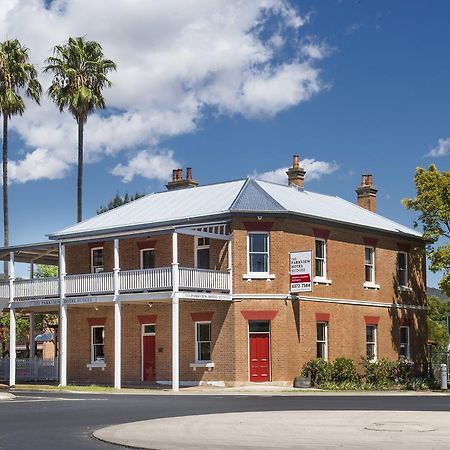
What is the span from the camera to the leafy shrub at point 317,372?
39.3m

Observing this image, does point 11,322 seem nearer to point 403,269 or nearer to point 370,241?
point 370,241

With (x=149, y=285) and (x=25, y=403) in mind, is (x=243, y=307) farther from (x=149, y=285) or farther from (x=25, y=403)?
(x=25, y=403)

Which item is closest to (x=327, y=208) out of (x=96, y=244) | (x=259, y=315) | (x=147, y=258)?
(x=259, y=315)

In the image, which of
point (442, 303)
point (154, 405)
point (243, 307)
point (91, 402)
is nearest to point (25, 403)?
point (91, 402)

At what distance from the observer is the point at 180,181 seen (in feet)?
160

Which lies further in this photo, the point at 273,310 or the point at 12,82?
the point at 12,82

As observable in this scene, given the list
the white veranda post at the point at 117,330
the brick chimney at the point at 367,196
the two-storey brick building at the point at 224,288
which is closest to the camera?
the white veranda post at the point at 117,330

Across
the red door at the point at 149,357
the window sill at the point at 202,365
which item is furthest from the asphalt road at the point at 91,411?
the red door at the point at 149,357

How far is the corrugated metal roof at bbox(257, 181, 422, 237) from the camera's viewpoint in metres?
41.7

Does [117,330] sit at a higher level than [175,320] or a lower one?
lower

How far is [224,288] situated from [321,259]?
513 cm

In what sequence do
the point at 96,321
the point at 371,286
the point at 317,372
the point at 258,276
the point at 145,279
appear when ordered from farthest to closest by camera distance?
1. the point at 371,286
2. the point at 96,321
3. the point at 317,372
4. the point at 258,276
5. the point at 145,279

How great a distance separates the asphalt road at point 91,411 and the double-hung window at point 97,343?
14.4m

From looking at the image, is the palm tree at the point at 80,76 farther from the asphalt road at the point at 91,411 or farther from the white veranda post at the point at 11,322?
the asphalt road at the point at 91,411
